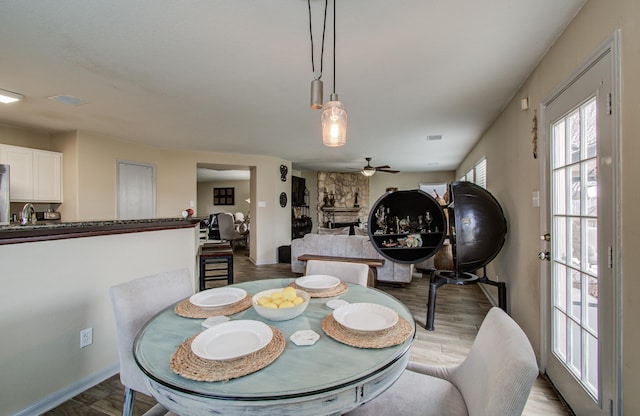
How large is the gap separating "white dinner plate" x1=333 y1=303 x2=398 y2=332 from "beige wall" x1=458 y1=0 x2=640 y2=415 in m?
1.04

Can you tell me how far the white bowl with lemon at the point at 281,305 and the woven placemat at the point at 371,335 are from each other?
0.15 m

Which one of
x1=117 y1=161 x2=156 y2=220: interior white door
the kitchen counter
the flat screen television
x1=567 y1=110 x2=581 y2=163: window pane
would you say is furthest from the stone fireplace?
x1=567 y1=110 x2=581 y2=163: window pane

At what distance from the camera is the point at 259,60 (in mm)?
2129

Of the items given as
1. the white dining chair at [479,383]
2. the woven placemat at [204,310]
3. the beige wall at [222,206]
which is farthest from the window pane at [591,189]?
the beige wall at [222,206]

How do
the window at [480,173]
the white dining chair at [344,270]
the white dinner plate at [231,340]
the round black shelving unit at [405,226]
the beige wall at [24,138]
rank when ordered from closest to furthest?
the white dinner plate at [231,340] → the white dining chair at [344,270] → the round black shelving unit at [405,226] → the beige wall at [24,138] → the window at [480,173]

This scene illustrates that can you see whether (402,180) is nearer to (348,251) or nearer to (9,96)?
(348,251)

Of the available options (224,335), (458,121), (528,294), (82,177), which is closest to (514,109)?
(458,121)

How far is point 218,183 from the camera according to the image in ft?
36.4

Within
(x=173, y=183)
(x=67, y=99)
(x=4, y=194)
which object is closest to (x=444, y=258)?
(x=173, y=183)

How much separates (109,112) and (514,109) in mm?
4568

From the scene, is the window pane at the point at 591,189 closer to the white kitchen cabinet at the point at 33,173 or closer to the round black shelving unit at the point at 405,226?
the round black shelving unit at the point at 405,226

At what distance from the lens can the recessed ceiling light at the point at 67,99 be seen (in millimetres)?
2844

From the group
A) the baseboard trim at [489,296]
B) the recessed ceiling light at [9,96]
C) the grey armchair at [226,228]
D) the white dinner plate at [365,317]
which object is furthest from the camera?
the grey armchair at [226,228]

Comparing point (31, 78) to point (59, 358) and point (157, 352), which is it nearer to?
point (59, 358)
